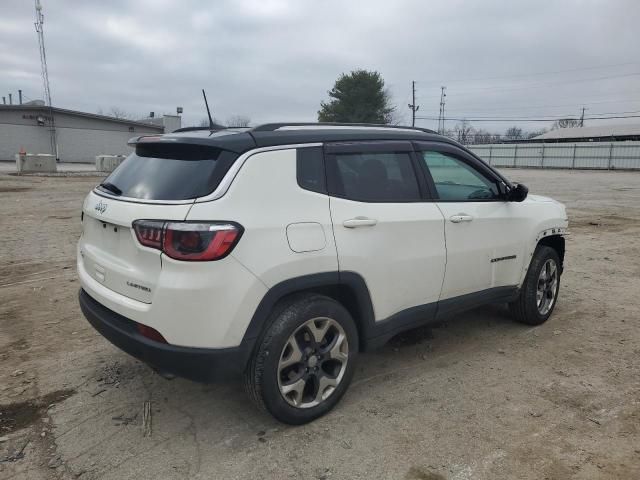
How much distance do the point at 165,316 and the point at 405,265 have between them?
5.30 feet

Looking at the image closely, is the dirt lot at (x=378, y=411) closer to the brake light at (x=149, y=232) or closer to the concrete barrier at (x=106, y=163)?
the brake light at (x=149, y=232)

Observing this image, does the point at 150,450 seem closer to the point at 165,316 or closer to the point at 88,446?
the point at 88,446

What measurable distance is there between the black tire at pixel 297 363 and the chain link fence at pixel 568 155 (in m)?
36.6

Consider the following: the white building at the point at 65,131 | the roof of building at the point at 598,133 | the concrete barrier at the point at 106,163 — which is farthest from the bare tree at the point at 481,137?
the concrete barrier at the point at 106,163

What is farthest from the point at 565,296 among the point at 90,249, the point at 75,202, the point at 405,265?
the point at 75,202

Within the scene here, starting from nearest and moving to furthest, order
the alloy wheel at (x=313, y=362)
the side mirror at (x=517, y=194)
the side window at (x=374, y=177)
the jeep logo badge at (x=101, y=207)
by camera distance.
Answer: the alloy wheel at (x=313, y=362), the jeep logo badge at (x=101, y=207), the side window at (x=374, y=177), the side mirror at (x=517, y=194)

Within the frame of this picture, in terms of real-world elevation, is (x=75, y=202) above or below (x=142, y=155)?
below

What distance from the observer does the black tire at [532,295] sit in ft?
15.0

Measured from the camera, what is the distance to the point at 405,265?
337 cm

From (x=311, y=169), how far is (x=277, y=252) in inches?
24.4

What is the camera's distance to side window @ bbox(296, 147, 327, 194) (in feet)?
9.73

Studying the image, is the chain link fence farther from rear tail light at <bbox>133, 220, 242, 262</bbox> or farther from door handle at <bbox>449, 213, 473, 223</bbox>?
rear tail light at <bbox>133, 220, 242, 262</bbox>

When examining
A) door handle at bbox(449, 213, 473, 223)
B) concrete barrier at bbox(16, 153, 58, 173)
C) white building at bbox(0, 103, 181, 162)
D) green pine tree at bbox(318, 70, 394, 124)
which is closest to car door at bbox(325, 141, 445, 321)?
door handle at bbox(449, 213, 473, 223)

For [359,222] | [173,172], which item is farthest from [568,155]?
[173,172]
